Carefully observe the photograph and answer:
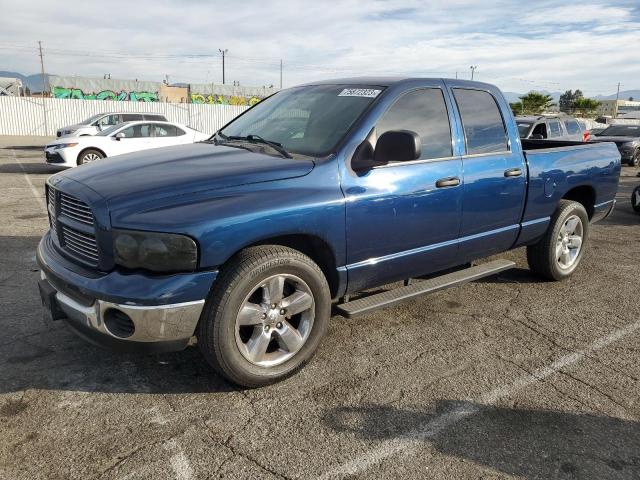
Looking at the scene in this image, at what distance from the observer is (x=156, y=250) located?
2.72m

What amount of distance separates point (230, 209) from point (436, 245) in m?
1.76

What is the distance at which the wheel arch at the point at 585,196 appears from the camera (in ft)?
17.8

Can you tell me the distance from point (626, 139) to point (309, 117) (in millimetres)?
17825

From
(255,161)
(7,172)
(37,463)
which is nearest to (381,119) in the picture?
(255,161)

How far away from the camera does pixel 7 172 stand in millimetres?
13508

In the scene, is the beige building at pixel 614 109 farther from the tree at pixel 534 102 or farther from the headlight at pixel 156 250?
the headlight at pixel 156 250

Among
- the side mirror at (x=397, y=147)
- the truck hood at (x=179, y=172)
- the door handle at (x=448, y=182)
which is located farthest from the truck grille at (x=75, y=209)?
the door handle at (x=448, y=182)

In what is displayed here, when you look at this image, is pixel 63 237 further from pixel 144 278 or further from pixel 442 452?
pixel 442 452

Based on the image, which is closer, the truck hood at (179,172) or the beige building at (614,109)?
the truck hood at (179,172)

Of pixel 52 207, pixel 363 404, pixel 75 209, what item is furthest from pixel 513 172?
pixel 52 207

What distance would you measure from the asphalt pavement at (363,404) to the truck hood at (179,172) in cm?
120

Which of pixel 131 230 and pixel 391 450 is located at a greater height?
pixel 131 230

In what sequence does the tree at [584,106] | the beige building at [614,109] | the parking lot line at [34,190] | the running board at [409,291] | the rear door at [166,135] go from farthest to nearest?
the beige building at [614,109]
the tree at [584,106]
the rear door at [166,135]
the parking lot line at [34,190]
the running board at [409,291]

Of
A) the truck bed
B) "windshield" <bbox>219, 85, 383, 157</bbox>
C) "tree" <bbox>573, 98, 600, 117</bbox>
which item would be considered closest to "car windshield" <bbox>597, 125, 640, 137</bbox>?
the truck bed
